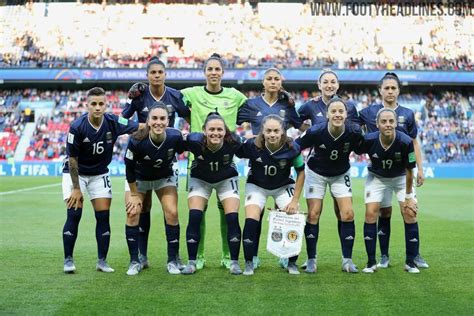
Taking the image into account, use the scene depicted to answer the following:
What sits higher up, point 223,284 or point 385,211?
point 385,211

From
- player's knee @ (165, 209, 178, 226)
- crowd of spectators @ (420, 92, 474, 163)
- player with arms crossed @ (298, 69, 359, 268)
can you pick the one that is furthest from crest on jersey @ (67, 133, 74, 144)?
crowd of spectators @ (420, 92, 474, 163)

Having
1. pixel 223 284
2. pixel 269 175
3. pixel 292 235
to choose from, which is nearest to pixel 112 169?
pixel 269 175

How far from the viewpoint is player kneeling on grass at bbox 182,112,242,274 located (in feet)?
26.3

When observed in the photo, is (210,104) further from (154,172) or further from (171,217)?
(171,217)

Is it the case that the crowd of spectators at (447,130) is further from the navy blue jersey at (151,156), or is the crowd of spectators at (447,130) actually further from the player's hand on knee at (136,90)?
the navy blue jersey at (151,156)

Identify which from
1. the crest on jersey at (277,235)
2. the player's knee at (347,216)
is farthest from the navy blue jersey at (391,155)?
the crest on jersey at (277,235)

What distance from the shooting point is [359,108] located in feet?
135

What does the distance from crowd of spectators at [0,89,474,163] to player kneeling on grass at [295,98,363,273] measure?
27.8m

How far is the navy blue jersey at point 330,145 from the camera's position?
27.1ft

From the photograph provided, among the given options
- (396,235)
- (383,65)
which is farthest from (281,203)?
(383,65)

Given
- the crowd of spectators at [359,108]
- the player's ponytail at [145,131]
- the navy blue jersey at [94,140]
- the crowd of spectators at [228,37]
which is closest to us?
the player's ponytail at [145,131]

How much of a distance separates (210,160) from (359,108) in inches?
1334

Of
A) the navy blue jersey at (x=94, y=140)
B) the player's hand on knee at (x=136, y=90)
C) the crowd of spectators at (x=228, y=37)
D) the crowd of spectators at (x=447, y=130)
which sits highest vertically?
the crowd of spectators at (x=228, y=37)

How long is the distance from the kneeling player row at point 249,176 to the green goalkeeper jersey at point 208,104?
20.5 inches
